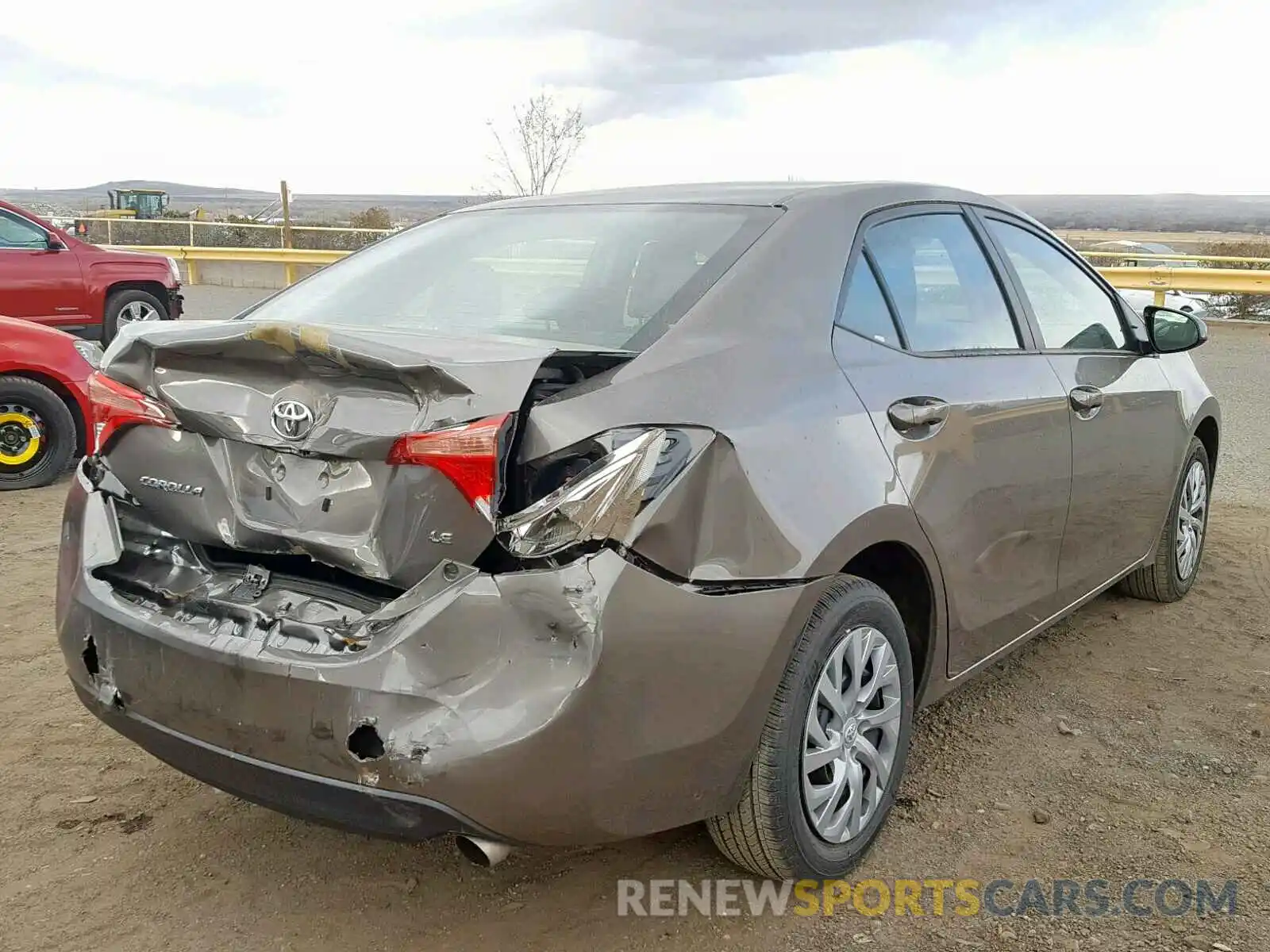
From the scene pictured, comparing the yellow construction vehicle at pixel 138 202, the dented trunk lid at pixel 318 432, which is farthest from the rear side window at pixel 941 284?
the yellow construction vehicle at pixel 138 202

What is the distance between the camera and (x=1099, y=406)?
378 centimetres

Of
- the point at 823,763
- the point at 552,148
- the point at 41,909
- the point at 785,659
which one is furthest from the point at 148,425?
the point at 552,148

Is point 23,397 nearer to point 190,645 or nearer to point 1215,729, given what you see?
point 190,645

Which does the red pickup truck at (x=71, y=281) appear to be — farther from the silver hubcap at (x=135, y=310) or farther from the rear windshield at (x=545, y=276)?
the rear windshield at (x=545, y=276)

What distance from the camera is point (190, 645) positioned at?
2371mm

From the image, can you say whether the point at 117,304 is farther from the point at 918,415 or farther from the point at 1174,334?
the point at 918,415

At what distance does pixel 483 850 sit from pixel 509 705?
0.37 metres

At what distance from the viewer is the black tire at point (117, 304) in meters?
12.1

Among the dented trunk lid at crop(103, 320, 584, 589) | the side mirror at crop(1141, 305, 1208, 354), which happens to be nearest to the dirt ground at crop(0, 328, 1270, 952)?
the dented trunk lid at crop(103, 320, 584, 589)

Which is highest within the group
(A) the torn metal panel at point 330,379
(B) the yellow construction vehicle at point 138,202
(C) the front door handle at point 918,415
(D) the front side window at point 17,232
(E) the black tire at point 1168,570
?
(B) the yellow construction vehicle at point 138,202

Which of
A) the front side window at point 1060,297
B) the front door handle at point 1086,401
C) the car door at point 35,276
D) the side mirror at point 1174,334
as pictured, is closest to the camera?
the front door handle at point 1086,401

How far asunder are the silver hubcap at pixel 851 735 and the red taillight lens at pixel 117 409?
5.35ft

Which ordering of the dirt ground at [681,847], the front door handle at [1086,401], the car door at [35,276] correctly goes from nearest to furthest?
Answer: the dirt ground at [681,847], the front door handle at [1086,401], the car door at [35,276]

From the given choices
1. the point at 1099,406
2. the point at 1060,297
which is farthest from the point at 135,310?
the point at 1099,406
